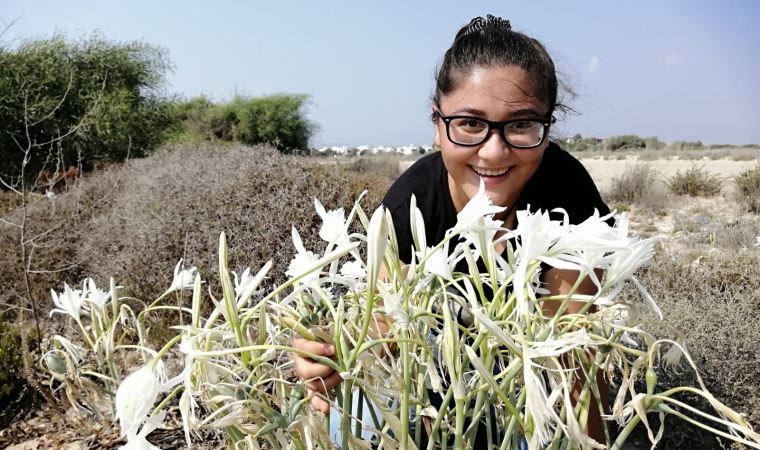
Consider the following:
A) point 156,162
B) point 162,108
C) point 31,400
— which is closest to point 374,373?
point 31,400

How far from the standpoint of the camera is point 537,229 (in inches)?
17.9

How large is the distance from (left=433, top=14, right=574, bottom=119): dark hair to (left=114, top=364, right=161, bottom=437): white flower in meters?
0.87

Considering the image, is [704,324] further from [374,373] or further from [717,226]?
[717,226]

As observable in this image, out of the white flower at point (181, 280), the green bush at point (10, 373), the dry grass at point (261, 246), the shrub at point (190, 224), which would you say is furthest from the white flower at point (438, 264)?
the shrub at point (190, 224)

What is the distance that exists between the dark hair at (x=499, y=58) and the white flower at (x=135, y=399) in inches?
34.4

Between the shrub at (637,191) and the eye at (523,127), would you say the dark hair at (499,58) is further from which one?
the shrub at (637,191)

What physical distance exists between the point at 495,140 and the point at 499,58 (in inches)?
7.7

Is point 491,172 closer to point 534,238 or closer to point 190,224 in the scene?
point 534,238

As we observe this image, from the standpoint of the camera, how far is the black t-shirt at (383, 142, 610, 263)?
128 centimetres

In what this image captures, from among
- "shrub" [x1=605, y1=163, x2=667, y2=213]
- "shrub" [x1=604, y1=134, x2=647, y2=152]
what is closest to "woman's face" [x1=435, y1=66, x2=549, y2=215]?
"shrub" [x1=605, y1=163, x2=667, y2=213]

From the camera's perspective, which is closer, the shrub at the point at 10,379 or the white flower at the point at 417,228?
the white flower at the point at 417,228

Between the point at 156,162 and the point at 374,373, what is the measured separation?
5110 mm

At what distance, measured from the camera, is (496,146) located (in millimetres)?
1021

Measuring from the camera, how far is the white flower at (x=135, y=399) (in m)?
0.40
